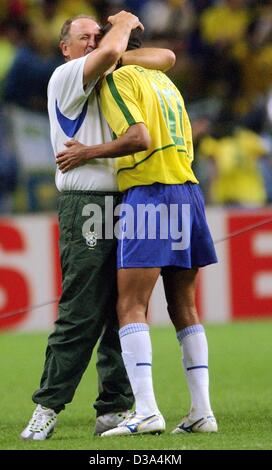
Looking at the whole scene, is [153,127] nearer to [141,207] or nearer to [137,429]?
[141,207]

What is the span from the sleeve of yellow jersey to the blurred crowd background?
6475 millimetres

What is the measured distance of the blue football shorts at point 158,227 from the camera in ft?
17.7

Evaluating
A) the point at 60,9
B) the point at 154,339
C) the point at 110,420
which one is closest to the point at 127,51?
the point at 110,420

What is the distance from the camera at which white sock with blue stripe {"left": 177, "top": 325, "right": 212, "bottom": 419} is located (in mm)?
5574

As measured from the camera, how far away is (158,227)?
5.50 m

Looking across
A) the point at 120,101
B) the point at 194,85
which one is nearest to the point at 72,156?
the point at 120,101

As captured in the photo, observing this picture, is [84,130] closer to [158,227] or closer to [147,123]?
[147,123]

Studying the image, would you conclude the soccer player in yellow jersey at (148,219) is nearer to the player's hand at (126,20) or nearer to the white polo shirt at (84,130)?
the white polo shirt at (84,130)

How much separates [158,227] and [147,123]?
490mm

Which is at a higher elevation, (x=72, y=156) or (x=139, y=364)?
(x=72, y=156)

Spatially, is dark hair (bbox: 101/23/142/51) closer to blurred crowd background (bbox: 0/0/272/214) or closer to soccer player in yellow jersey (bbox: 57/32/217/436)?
soccer player in yellow jersey (bbox: 57/32/217/436)

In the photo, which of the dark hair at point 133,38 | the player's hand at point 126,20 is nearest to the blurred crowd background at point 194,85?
the dark hair at point 133,38

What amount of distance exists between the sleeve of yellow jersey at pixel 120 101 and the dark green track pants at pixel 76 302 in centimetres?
36

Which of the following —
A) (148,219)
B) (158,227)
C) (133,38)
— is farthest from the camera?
(133,38)
